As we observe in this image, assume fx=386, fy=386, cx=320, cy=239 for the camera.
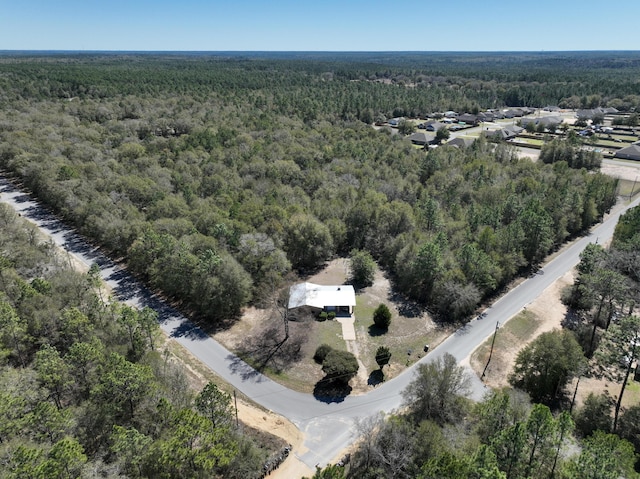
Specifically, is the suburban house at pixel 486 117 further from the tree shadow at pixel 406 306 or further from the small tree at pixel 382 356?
the small tree at pixel 382 356

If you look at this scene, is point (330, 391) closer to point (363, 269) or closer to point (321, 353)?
point (321, 353)

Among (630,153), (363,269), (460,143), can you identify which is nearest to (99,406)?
(363,269)

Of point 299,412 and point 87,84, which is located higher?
point 87,84

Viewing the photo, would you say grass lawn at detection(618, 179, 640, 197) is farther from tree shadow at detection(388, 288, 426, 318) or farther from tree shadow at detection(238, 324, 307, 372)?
tree shadow at detection(238, 324, 307, 372)

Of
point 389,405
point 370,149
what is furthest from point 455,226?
point 370,149

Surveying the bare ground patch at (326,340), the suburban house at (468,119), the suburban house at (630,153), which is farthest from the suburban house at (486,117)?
the bare ground patch at (326,340)

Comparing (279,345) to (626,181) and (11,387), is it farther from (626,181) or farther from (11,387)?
(626,181)
